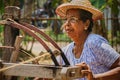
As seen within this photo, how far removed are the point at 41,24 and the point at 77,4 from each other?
6.99m

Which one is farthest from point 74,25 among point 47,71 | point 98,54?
point 47,71

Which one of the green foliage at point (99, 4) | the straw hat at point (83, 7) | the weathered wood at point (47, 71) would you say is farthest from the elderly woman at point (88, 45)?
the green foliage at point (99, 4)

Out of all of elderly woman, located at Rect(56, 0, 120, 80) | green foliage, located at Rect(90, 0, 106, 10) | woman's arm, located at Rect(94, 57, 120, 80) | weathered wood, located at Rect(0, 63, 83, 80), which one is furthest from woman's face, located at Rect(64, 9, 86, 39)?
green foliage, located at Rect(90, 0, 106, 10)

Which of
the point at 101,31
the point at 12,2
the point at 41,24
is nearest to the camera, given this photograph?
the point at 12,2

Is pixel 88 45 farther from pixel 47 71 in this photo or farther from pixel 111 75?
pixel 47 71

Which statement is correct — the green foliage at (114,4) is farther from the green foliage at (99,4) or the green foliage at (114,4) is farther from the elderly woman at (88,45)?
the elderly woman at (88,45)

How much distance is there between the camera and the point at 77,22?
152 inches

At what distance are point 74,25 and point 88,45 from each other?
211 mm

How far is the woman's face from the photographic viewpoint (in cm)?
381

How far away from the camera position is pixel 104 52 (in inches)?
148

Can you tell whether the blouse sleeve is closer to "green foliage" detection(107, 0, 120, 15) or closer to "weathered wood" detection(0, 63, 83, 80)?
"weathered wood" detection(0, 63, 83, 80)

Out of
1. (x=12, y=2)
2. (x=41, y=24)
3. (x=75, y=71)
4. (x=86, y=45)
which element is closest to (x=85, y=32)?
(x=86, y=45)

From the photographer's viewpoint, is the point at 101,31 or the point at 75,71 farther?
the point at 101,31

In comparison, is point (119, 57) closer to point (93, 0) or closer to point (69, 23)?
point (69, 23)
